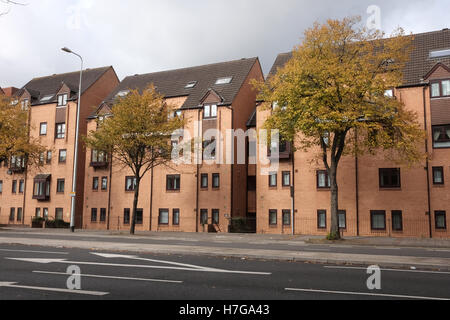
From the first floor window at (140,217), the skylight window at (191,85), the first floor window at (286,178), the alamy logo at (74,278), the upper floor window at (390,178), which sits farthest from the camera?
the skylight window at (191,85)

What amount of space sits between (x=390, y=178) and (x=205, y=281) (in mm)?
23877

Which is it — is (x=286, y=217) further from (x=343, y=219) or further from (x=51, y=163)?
(x=51, y=163)

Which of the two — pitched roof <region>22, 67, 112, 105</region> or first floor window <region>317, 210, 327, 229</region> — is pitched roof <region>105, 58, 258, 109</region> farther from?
first floor window <region>317, 210, 327, 229</region>

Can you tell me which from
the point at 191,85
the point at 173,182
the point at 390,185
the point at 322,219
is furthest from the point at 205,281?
the point at 191,85

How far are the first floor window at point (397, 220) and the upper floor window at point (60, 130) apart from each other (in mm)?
33408

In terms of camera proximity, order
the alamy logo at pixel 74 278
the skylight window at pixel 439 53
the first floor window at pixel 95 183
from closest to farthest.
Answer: the alamy logo at pixel 74 278, the skylight window at pixel 439 53, the first floor window at pixel 95 183

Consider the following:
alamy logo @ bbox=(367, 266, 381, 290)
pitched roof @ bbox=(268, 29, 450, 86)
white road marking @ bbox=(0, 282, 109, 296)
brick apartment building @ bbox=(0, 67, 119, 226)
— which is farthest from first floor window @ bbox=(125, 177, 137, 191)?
white road marking @ bbox=(0, 282, 109, 296)

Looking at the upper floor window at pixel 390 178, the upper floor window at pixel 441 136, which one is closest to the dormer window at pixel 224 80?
the upper floor window at pixel 390 178

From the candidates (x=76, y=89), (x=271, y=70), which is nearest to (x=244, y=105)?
(x=271, y=70)

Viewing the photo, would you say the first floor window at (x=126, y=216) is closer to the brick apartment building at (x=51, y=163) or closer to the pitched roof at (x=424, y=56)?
the brick apartment building at (x=51, y=163)

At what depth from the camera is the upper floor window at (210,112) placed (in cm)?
3603

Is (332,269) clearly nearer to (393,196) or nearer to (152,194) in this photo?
(393,196)

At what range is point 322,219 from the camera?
1217 inches
